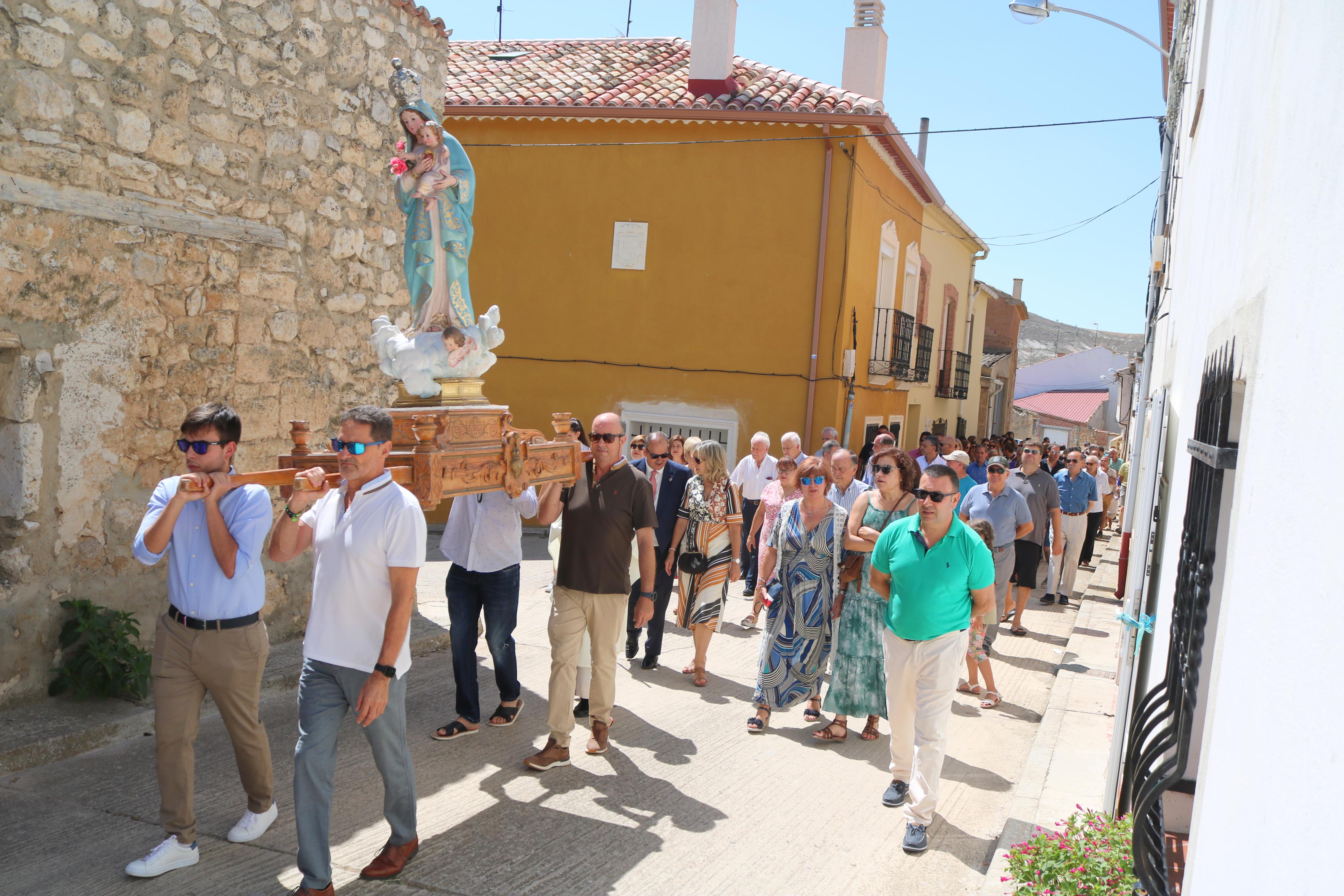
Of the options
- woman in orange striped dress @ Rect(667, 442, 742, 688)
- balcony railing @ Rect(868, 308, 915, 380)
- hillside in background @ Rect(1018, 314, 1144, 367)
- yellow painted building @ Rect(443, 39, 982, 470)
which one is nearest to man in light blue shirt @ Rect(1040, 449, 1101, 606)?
yellow painted building @ Rect(443, 39, 982, 470)

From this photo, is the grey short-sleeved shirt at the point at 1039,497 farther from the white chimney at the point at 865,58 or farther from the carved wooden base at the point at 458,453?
the white chimney at the point at 865,58

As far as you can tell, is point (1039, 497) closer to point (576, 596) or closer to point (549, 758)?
point (576, 596)

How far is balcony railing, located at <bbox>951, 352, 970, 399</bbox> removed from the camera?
23688mm

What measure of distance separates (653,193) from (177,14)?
926 centimetres

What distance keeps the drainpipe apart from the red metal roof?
93.3 feet

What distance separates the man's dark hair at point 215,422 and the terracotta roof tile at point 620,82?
1096 cm

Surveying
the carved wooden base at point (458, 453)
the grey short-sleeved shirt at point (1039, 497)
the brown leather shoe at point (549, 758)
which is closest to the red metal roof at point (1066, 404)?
the grey short-sleeved shirt at point (1039, 497)

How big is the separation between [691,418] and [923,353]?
715cm

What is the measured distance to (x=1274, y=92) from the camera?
2.21 m

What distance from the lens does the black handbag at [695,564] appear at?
7.28 meters

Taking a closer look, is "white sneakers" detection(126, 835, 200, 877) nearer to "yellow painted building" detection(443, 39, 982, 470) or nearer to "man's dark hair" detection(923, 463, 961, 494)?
"man's dark hair" detection(923, 463, 961, 494)

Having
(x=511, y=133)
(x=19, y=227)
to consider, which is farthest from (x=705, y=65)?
(x=19, y=227)

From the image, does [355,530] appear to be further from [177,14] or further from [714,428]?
[714,428]

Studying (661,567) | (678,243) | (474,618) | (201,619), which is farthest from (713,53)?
(201,619)
